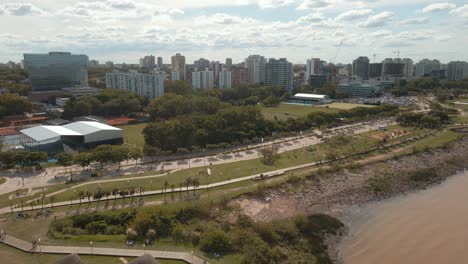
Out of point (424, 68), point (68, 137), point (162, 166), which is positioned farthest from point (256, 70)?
point (162, 166)

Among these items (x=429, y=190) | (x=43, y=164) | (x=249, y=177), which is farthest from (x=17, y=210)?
(x=429, y=190)

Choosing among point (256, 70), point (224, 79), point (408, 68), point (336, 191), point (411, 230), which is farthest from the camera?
point (408, 68)

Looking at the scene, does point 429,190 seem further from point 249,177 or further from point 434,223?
point 249,177

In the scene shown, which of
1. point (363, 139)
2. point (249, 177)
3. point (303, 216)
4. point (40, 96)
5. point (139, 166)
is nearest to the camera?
point (303, 216)

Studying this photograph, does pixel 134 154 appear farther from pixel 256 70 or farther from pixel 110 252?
pixel 256 70

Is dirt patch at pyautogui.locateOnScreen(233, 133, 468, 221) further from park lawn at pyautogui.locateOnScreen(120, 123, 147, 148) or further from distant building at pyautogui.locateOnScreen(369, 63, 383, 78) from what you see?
distant building at pyautogui.locateOnScreen(369, 63, 383, 78)

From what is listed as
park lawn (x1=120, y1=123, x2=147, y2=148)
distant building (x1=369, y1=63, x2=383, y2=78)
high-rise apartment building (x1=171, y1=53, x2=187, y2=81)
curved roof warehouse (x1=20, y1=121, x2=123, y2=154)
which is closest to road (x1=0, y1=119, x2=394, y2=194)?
curved roof warehouse (x1=20, y1=121, x2=123, y2=154)

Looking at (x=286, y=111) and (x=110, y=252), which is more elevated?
(x=286, y=111)
